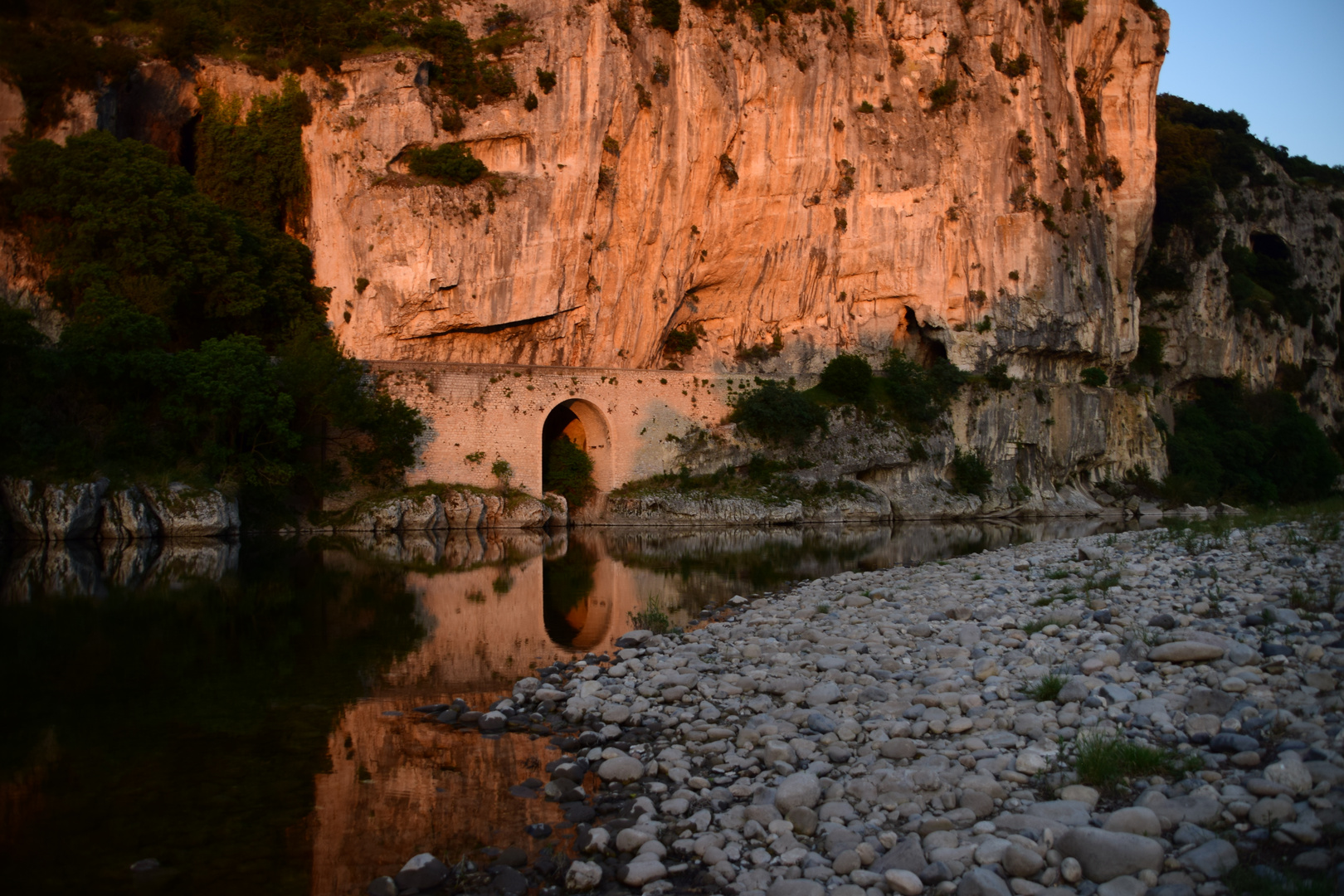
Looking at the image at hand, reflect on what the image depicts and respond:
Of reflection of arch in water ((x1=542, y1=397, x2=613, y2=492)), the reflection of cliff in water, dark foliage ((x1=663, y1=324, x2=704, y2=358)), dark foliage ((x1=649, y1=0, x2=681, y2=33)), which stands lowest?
the reflection of cliff in water

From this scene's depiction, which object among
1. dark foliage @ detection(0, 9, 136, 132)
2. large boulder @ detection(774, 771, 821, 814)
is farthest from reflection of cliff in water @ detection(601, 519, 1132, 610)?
dark foliage @ detection(0, 9, 136, 132)

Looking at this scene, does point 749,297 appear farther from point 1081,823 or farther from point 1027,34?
point 1081,823

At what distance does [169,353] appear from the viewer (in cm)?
2734

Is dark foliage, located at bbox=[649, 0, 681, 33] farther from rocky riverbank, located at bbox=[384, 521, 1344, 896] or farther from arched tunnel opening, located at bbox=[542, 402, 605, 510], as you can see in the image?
rocky riverbank, located at bbox=[384, 521, 1344, 896]

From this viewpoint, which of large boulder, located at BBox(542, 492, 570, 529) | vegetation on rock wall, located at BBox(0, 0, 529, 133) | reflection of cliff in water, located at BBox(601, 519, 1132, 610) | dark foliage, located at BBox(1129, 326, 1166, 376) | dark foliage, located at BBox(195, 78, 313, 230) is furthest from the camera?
dark foliage, located at BBox(1129, 326, 1166, 376)

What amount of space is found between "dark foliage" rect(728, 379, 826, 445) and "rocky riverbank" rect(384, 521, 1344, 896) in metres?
24.5

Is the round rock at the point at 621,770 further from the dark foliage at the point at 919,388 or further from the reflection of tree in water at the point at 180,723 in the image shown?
the dark foliage at the point at 919,388

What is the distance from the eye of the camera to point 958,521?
37156 mm

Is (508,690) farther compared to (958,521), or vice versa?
(958,521)

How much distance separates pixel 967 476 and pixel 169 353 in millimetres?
29652

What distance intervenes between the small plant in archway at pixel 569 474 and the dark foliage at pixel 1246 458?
96.6 ft

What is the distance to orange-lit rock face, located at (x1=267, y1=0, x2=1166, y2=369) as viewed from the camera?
34.2 metres

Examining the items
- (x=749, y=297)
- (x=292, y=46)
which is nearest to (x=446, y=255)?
(x=292, y=46)

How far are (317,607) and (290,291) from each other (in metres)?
21.4
